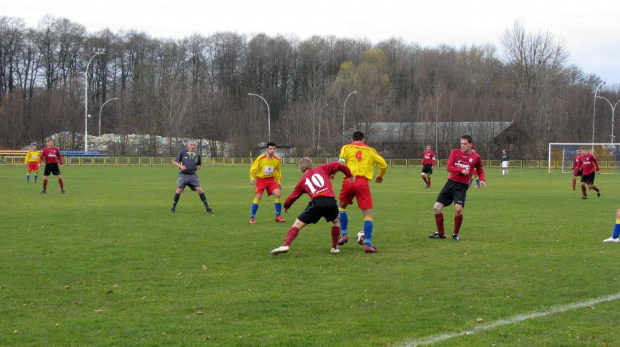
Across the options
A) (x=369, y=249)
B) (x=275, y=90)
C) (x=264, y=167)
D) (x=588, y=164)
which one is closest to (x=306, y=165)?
(x=369, y=249)

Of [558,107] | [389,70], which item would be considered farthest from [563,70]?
[389,70]

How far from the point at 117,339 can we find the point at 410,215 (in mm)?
Answer: 11042

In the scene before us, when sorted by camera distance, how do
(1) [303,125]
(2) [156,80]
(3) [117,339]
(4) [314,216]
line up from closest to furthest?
(3) [117,339], (4) [314,216], (1) [303,125], (2) [156,80]

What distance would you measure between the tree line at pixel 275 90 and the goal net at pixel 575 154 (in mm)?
11741

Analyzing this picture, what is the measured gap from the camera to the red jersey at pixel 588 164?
2055cm

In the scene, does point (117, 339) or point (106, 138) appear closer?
point (117, 339)

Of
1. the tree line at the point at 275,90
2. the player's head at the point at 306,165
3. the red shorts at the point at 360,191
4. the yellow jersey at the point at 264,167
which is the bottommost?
the red shorts at the point at 360,191

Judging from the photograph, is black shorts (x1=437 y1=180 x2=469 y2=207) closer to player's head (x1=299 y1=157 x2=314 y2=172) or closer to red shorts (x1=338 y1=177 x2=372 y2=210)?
red shorts (x1=338 y1=177 x2=372 y2=210)

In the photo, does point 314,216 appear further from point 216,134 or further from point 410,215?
point 216,134

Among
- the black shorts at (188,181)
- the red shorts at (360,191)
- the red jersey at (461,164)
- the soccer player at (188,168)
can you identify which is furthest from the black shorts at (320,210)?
the black shorts at (188,181)

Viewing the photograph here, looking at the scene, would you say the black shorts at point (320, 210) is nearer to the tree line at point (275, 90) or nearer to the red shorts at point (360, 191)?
the red shorts at point (360, 191)

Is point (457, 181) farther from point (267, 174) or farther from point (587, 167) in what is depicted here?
point (587, 167)

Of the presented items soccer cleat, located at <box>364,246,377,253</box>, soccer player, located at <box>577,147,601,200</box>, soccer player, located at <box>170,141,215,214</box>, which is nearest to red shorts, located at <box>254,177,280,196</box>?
soccer player, located at <box>170,141,215,214</box>

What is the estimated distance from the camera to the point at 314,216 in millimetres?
9242
